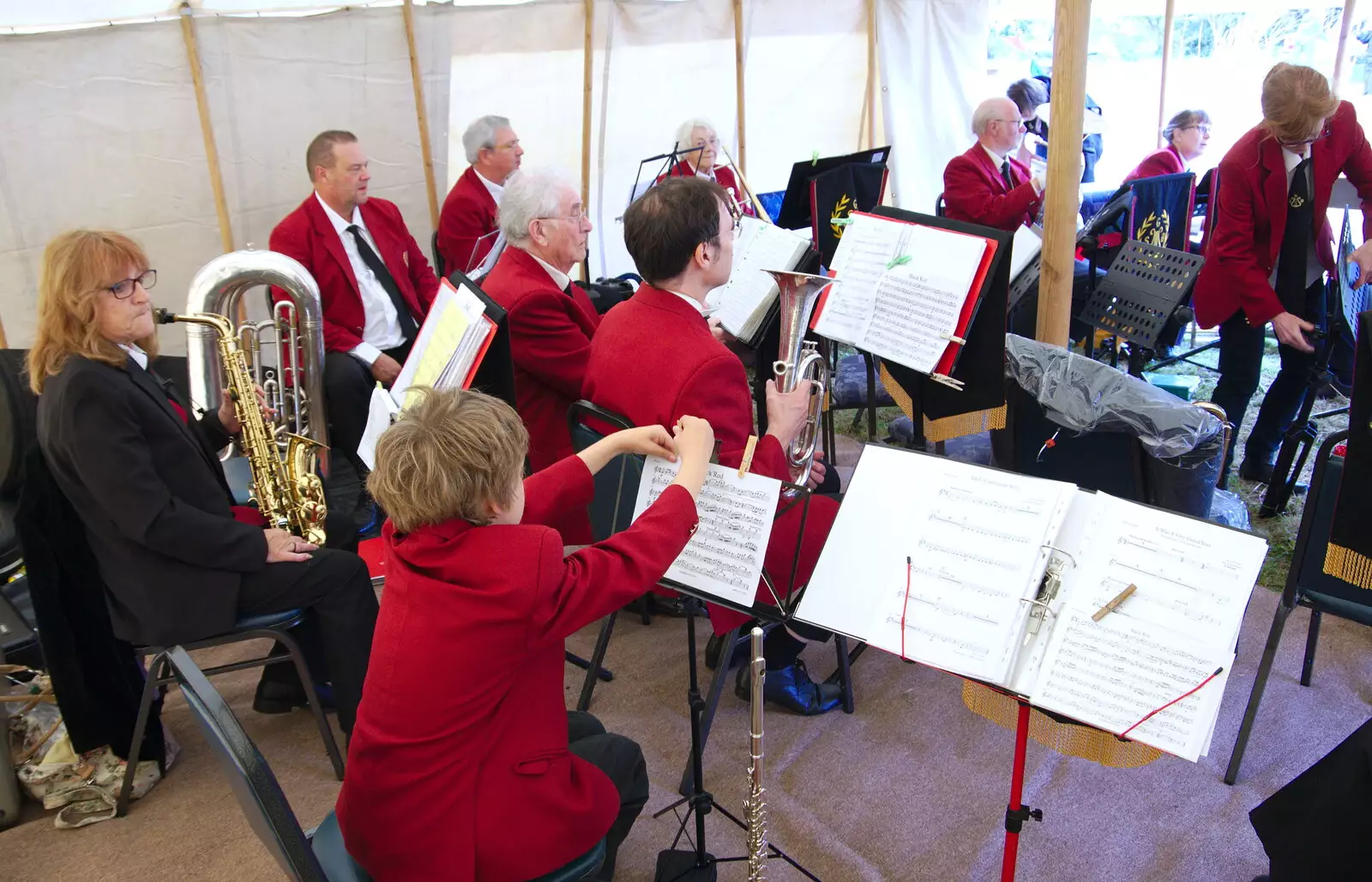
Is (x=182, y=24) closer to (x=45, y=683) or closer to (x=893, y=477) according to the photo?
(x=45, y=683)

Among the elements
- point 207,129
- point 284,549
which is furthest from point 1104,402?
point 207,129

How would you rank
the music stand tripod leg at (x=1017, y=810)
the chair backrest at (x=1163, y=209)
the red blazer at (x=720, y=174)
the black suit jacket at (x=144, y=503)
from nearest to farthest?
the music stand tripod leg at (x=1017, y=810) → the black suit jacket at (x=144, y=503) → the chair backrest at (x=1163, y=209) → the red blazer at (x=720, y=174)

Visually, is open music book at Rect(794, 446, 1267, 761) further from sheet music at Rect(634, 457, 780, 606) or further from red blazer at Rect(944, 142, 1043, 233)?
red blazer at Rect(944, 142, 1043, 233)

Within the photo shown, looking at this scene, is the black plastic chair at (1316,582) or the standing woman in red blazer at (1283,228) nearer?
the black plastic chair at (1316,582)

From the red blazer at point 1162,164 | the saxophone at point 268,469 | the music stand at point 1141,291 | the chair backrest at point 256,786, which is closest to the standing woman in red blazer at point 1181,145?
the red blazer at point 1162,164

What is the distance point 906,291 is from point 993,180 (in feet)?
7.87

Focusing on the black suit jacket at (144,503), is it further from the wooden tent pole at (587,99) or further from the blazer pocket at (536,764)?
the wooden tent pole at (587,99)

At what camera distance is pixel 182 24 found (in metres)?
4.83

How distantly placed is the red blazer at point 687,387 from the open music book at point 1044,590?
0.36m

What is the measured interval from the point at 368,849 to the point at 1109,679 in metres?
1.29

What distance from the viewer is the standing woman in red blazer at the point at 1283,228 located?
356 centimetres

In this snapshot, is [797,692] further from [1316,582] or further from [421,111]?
[421,111]

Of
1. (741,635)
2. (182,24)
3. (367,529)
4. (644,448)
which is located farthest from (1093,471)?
(182,24)

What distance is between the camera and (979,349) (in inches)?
114
